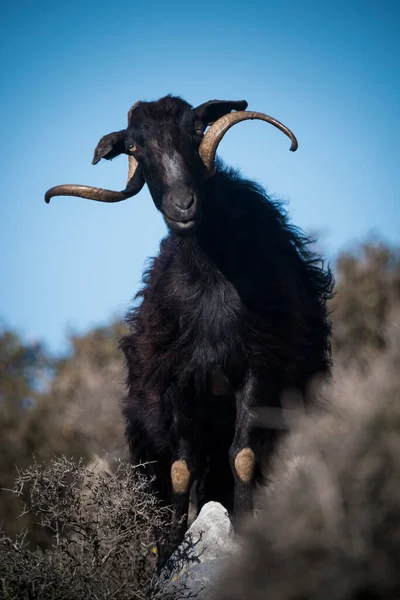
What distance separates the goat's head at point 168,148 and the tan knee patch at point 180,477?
224 centimetres

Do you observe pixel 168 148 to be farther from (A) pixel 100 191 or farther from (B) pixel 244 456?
(B) pixel 244 456

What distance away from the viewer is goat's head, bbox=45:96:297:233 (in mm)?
7582

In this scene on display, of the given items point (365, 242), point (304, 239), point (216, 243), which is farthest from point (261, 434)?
point (365, 242)

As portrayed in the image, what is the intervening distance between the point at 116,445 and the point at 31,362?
35.4 ft

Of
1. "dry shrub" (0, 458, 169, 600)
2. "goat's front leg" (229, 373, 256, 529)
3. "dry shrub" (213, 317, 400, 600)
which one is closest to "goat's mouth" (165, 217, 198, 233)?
"goat's front leg" (229, 373, 256, 529)

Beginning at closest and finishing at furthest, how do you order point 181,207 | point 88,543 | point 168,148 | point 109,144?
point 88,543 → point 181,207 → point 168,148 → point 109,144

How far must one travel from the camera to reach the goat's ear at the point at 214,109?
825 centimetres

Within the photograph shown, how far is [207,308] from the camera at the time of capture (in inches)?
318

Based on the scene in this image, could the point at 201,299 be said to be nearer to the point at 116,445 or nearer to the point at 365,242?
the point at 116,445

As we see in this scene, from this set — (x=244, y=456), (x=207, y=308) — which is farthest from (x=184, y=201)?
(x=244, y=456)

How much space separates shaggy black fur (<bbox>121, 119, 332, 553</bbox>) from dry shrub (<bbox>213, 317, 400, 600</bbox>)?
3.27 meters

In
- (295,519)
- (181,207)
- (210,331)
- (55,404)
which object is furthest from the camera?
(55,404)

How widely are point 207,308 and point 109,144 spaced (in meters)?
1.73

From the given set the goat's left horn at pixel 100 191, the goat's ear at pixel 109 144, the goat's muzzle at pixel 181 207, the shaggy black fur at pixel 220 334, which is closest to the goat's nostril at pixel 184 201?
the goat's muzzle at pixel 181 207
